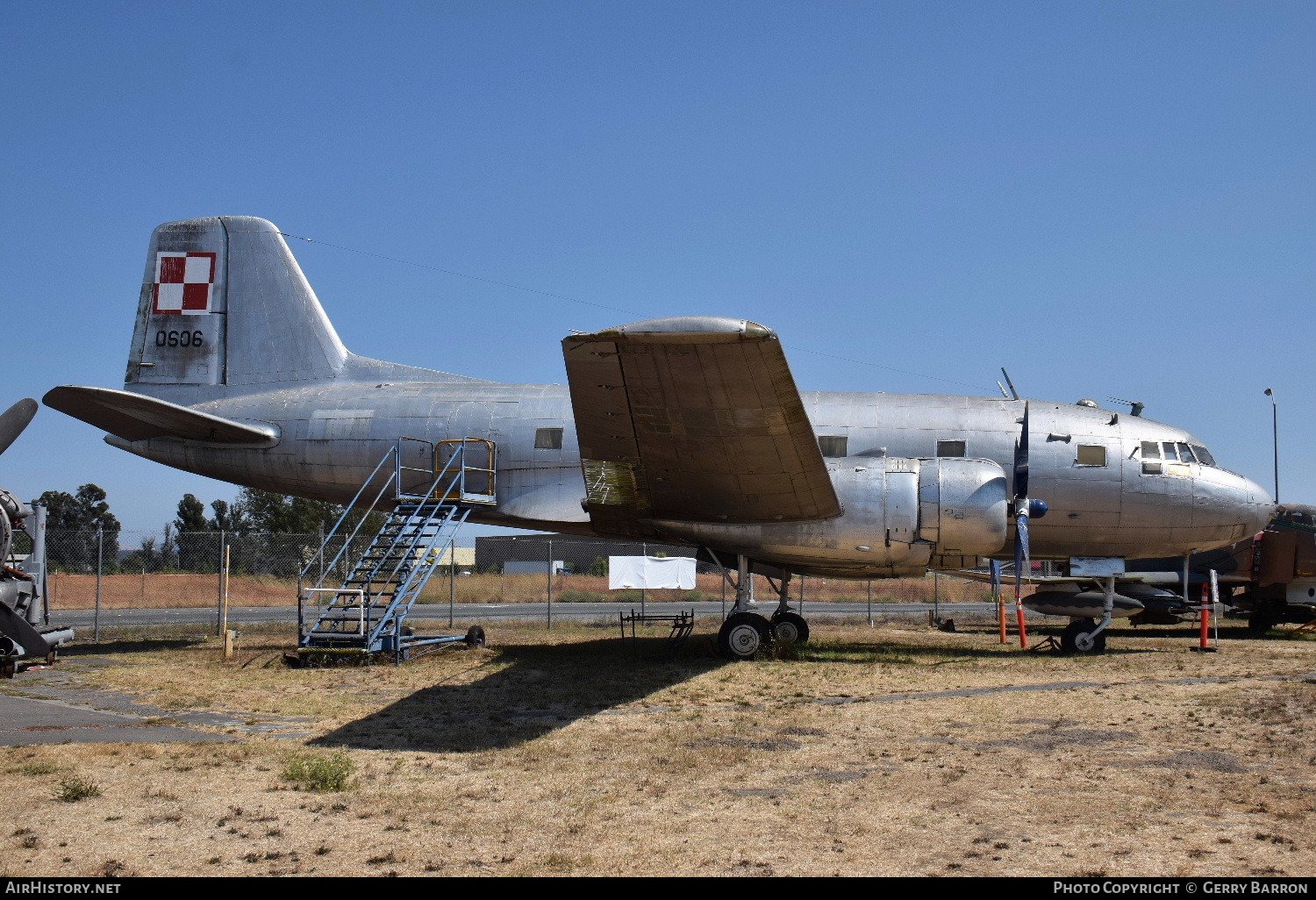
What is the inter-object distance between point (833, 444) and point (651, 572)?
8253mm

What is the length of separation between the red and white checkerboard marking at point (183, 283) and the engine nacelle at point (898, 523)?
1105 cm

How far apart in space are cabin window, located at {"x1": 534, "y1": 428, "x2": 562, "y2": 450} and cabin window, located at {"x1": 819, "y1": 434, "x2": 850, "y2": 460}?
4494 mm

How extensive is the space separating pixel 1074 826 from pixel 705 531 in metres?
9.08

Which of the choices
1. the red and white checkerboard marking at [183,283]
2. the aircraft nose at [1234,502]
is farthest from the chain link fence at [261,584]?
the aircraft nose at [1234,502]

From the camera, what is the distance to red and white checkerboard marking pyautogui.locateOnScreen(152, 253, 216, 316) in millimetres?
18328

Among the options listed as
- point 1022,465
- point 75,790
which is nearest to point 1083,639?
point 1022,465

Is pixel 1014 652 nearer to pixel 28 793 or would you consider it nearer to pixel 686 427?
pixel 686 427

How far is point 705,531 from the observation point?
14.7 metres

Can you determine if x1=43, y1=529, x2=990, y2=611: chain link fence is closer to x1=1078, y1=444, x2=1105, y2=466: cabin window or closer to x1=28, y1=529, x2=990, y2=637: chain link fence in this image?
x1=28, y1=529, x2=990, y2=637: chain link fence

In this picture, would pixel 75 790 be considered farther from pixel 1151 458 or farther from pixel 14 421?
pixel 1151 458

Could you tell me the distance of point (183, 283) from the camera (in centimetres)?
1838

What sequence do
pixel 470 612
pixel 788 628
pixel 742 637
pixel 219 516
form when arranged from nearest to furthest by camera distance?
1. pixel 742 637
2. pixel 788 628
3. pixel 470 612
4. pixel 219 516

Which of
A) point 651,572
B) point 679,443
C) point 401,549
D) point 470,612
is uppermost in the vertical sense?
point 679,443

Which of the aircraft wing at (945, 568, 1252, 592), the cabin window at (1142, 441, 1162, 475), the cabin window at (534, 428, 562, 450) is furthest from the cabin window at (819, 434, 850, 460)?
the cabin window at (1142, 441, 1162, 475)
